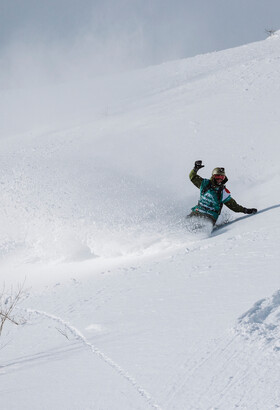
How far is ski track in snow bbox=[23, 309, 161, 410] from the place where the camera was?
241 centimetres

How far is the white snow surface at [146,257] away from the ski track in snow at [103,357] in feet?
0.04

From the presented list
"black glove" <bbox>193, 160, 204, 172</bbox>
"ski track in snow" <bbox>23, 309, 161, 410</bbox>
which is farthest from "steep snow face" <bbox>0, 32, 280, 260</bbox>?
"ski track in snow" <bbox>23, 309, 161, 410</bbox>

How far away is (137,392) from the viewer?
2.48m

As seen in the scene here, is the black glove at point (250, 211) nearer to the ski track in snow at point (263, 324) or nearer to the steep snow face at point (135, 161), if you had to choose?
the steep snow face at point (135, 161)

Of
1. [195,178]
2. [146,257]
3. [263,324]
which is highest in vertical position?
[195,178]

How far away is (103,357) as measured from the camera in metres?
3.03

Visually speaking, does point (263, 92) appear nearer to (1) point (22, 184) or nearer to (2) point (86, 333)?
(1) point (22, 184)

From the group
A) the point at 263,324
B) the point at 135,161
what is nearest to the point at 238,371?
the point at 263,324

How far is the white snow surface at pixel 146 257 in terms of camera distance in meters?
2.56

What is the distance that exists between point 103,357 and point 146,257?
2878 mm

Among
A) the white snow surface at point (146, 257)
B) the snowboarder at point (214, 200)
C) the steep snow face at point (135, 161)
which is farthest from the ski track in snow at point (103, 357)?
the snowboarder at point (214, 200)

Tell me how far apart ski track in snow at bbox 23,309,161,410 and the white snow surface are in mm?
12

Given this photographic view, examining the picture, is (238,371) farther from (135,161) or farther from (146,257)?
(135,161)

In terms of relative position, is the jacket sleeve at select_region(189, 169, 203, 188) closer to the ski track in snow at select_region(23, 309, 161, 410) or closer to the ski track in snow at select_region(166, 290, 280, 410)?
the ski track in snow at select_region(23, 309, 161, 410)
